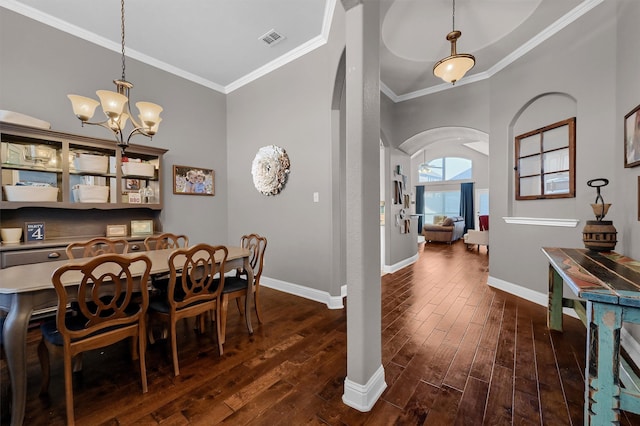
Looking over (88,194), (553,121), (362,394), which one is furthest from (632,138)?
(88,194)

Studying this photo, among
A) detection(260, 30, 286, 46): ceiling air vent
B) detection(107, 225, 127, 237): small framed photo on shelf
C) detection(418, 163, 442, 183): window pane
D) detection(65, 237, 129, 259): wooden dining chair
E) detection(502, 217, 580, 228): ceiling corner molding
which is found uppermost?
detection(260, 30, 286, 46): ceiling air vent

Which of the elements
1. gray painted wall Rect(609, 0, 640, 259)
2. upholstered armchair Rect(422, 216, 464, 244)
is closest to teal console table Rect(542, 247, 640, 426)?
gray painted wall Rect(609, 0, 640, 259)

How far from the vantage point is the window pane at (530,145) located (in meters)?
3.09

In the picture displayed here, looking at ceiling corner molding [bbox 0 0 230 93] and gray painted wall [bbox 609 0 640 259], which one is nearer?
gray painted wall [bbox 609 0 640 259]

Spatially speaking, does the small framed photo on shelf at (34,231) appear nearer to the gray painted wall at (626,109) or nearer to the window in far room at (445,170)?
the gray painted wall at (626,109)

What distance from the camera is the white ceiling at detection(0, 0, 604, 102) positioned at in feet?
8.25

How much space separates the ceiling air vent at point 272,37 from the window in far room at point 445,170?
8550mm

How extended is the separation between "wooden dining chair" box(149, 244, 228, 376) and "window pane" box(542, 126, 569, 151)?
3.80 metres

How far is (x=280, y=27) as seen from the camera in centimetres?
290

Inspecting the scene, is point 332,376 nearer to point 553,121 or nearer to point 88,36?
point 553,121

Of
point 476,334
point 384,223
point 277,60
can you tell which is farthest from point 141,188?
point 476,334

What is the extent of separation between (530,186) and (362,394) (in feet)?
10.9

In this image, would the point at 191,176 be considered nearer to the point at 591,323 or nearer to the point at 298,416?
the point at 298,416

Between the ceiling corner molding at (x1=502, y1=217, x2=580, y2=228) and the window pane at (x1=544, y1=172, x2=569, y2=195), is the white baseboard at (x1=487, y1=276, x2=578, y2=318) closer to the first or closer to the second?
the ceiling corner molding at (x1=502, y1=217, x2=580, y2=228)
